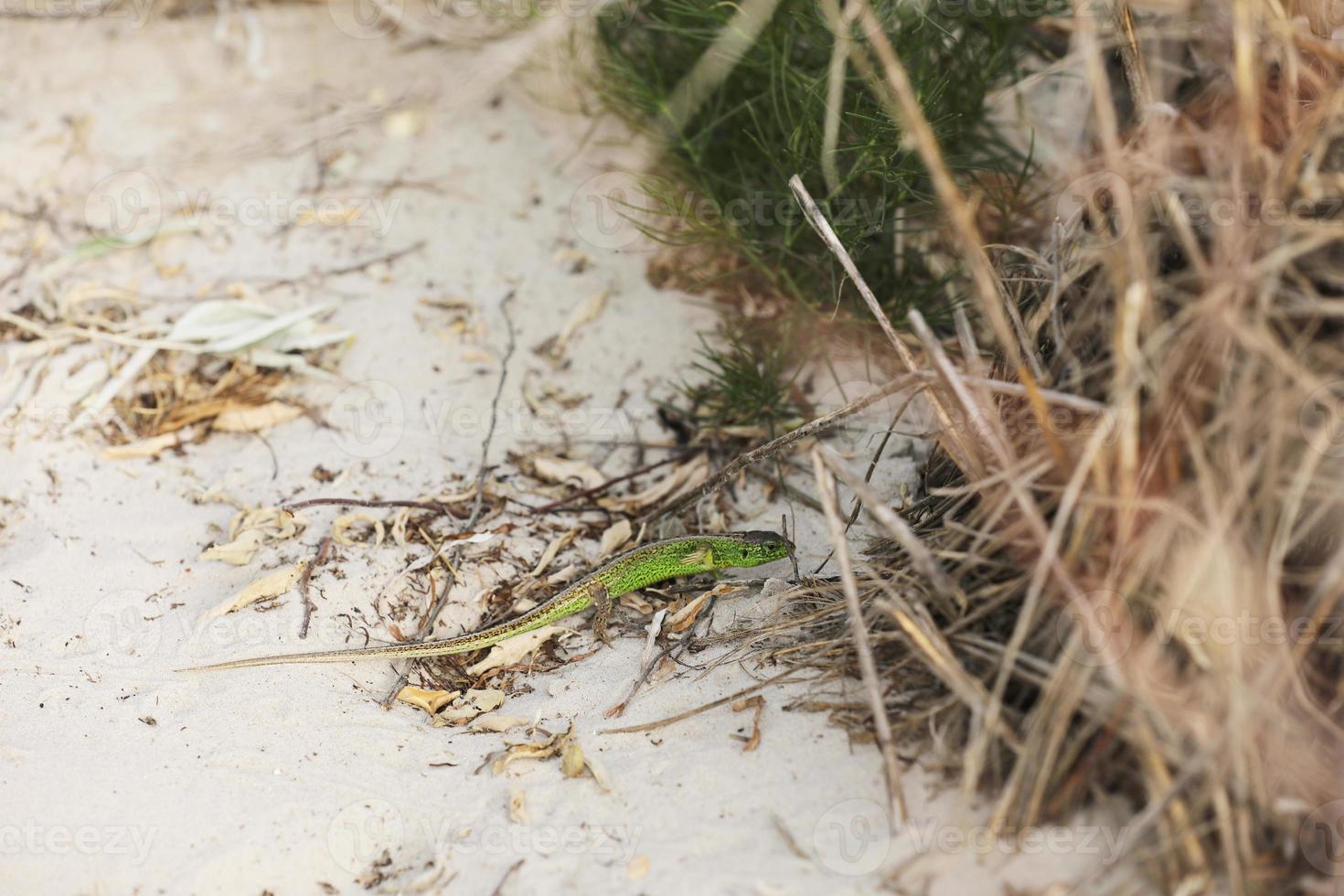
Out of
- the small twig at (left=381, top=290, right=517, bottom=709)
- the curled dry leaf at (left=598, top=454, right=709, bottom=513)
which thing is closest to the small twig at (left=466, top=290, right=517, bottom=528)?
the small twig at (left=381, top=290, right=517, bottom=709)

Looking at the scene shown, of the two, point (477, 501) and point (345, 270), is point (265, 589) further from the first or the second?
point (345, 270)

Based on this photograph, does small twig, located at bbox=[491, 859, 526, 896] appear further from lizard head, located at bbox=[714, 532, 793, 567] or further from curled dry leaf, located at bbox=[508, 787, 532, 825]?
lizard head, located at bbox=[714, 532, 793, 567]

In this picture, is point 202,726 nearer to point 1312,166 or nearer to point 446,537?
point 446,537

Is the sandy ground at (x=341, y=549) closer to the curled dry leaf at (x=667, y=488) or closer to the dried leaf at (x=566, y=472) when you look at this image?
the dried leaf at (x=566, y=472)

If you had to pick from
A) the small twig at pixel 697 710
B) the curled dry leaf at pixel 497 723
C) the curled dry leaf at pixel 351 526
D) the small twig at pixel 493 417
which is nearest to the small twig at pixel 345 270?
the small twig at pixel 493 417

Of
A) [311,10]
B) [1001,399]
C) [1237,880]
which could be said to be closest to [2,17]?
[311,10]

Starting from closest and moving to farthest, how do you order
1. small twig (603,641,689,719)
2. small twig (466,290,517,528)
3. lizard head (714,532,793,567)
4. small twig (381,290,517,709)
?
small twig (603,641,689,719)
small twig (381,290,517,709)
lizard head (714,532,793,567)
small twig (466,290,517,528)
